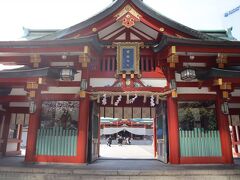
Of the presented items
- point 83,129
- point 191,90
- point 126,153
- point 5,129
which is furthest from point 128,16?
point 126,153

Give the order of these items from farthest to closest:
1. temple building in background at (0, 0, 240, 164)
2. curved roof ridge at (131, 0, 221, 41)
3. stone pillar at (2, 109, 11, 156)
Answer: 1. stone pillar at (2, 109, 11, 156)
2. curved roof ridge at (131, 0, 221, 41)
3. temple building in background at (0, 0, 240, 164)

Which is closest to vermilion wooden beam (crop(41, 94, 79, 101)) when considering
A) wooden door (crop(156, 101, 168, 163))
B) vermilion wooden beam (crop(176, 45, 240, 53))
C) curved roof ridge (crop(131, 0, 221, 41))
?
wooden door (crop(156, 101, 168, 163))

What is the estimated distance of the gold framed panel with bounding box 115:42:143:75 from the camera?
35.9 ft

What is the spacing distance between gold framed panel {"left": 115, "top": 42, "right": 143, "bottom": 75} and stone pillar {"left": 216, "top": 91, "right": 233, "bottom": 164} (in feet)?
13.9

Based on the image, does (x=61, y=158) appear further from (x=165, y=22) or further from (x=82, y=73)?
(x=165, y=22)

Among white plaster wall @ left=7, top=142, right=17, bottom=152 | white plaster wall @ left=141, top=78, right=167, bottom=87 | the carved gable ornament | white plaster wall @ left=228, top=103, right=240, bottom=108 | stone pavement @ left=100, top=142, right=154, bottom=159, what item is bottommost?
stone pavement @ left=100, top=142, right=154, bottom=159

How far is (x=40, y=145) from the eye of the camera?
1020 centimetres

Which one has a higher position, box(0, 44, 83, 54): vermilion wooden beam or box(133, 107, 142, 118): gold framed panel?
box(0, 44, 83, 54): vermilion wooden beam

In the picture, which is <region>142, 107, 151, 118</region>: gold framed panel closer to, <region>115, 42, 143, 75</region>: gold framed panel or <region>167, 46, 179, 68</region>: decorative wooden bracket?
<region>115, 42, 143, 75</region>: gold framed panel

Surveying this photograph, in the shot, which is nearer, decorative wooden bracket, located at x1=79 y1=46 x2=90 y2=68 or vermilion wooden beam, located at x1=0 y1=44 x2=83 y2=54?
decorative wooden bracket, located at x1=79 y1=46 x2=90 y2=68

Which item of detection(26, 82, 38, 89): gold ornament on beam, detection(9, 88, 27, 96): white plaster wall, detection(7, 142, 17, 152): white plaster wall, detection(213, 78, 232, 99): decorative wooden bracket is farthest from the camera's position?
detection(7, 142, 17, 152): white plaster wall

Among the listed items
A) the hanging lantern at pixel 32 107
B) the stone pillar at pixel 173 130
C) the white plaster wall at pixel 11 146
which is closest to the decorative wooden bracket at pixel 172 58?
the stone pillar at pixel 173 130

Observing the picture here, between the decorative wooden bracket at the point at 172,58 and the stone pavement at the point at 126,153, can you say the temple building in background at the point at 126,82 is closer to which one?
the decorative wooden bracket at the point at 172,58

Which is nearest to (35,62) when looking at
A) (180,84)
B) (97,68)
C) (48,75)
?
(48,75)
